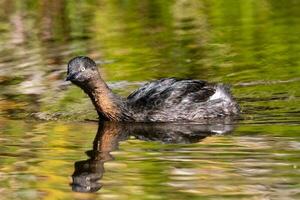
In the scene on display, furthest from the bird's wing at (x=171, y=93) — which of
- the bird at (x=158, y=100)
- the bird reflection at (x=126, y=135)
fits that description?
the bird reflection at (x=126, y=135)

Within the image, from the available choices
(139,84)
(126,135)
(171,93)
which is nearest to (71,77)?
(126,135)

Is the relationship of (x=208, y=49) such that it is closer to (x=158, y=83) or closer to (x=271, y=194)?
(x=158, y=83)

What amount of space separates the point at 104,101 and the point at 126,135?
1227 mm

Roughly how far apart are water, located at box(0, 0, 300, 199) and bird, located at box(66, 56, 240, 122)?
0.97 ft

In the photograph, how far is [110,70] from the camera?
56.5 feet

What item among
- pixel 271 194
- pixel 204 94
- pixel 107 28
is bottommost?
pixel 271 194

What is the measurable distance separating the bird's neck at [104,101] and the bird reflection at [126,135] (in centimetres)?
13

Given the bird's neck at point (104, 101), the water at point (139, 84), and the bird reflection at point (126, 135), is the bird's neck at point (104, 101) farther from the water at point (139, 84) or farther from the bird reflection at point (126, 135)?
the water at point (139, 84)

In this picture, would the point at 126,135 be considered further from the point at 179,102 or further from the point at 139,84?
the point at 139,84

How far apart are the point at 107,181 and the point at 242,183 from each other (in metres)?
1.21

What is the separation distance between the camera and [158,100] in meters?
13.4

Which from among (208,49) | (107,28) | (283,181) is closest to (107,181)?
(283,181)

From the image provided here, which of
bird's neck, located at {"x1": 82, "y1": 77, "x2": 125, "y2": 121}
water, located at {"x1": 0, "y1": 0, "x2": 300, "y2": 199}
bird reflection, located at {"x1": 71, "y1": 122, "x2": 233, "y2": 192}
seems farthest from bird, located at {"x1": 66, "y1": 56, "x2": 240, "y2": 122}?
water, located at {"x1": 0, "y1": 0, "x2": 300, "y2": 199}

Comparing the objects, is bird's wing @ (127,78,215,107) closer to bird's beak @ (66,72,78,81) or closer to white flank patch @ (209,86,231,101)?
white flank patch @ (209,86,231,101)
